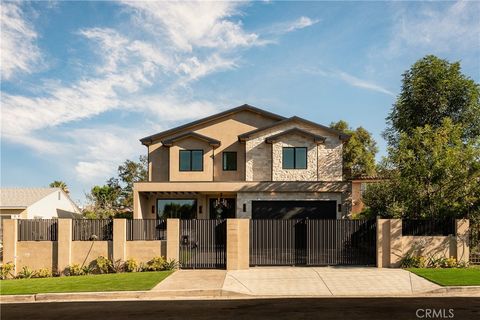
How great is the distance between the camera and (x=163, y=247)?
18.8m

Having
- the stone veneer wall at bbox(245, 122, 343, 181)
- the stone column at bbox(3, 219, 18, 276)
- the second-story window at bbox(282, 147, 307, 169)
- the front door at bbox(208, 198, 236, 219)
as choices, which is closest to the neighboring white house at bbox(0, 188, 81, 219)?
the front door at bbox(208, 198, 236, 219)

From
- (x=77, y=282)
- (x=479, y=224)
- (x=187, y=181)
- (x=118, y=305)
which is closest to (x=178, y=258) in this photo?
(x=77, y=282)

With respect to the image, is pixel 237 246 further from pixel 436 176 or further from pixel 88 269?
pixel 436 176

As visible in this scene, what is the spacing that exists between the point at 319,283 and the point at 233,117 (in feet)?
60.0

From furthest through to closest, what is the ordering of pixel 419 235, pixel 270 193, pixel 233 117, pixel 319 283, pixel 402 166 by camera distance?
pixel 233 117
pixel 270 193
pixel 402 166
pixel 419 235
pixel 319 283

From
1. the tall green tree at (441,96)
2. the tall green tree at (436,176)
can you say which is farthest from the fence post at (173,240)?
the tall green tree at (441,96)

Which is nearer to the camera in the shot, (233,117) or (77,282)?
(77,282)

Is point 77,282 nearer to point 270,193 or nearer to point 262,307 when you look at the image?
point 262,307

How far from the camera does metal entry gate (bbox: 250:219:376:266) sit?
18625 mm

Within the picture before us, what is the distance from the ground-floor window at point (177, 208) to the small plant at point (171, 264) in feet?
37.8

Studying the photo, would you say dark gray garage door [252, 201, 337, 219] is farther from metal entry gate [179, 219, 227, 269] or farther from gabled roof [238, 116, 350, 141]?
metal entry gate [179, 219, 227, 269]

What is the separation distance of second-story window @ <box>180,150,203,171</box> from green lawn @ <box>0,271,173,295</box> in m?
13.0

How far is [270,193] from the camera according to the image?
2741cm

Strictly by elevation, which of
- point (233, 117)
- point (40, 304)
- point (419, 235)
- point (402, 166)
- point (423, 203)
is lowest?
point (40, 304)
